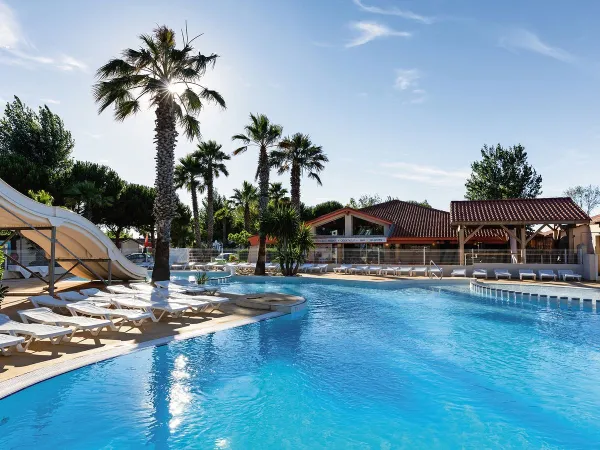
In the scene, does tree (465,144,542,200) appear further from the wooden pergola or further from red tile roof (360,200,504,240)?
the wooden pergola

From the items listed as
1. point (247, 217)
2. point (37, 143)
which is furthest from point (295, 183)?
point (37, 143)

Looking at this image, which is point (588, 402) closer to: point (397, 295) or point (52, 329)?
point (52, 329)

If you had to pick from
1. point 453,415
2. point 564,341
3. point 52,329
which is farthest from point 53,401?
point 564,341

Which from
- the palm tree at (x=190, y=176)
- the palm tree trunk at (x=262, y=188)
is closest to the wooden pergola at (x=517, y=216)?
the palm tree trunk at (x=262, y=188)

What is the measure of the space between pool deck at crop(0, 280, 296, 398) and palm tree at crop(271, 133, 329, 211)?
55.2 ft

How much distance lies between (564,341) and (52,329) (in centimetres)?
1180

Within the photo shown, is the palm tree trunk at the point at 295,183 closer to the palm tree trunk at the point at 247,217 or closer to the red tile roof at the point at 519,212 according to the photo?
the red tile roof at the point at 519,212

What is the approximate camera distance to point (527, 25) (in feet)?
46.4

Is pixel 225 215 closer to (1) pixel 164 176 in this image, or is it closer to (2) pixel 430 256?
(2) pixel 430 256

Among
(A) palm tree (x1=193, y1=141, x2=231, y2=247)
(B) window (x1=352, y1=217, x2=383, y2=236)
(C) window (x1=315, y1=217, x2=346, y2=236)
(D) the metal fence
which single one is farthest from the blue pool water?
(A) palm tree (x1=193, y1=141, x2=231, y2=247)

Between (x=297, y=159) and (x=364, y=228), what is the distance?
9.97 m

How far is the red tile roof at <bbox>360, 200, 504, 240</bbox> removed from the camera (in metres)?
32.2

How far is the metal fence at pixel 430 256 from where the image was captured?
24.5 meters

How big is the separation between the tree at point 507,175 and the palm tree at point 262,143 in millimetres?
36599
